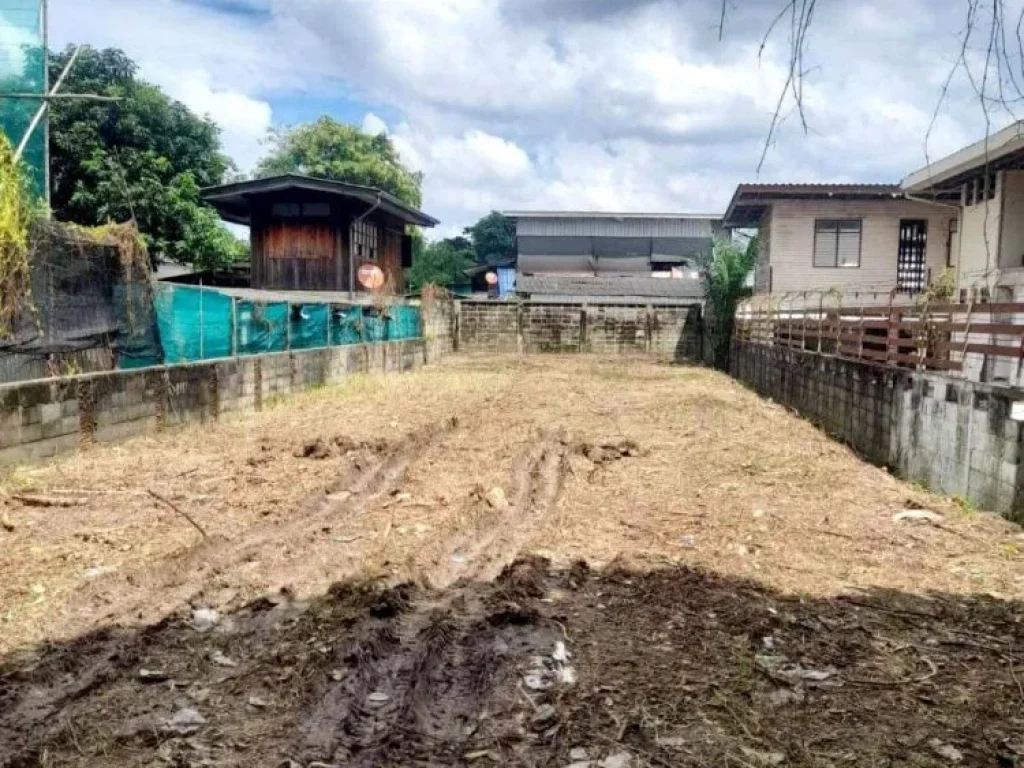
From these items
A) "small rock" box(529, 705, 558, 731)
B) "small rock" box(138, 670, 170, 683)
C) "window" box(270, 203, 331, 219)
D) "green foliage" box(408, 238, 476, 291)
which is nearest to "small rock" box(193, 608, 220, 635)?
"small rock" box(138, 670, 170, 683)

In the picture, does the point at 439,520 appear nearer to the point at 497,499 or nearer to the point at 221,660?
the point at 497,499

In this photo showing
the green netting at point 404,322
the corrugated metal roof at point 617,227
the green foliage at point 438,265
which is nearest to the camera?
the green netting at point 404,322

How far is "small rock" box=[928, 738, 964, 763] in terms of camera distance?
245 cm

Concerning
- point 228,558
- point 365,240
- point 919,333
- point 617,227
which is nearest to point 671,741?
point 228,558

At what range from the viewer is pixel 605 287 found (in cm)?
2878

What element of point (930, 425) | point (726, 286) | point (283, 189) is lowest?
point (930, 425)

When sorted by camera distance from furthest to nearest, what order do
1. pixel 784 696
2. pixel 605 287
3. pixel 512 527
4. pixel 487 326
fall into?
1. pixel 605 287
2. pixel 487 326
3. pixel 512 527
4. pixel 784 696

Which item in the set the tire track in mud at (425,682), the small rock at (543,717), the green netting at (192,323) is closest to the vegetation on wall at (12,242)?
the green netting at (192,323)

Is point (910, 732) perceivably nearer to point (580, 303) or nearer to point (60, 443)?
point (60, 443)

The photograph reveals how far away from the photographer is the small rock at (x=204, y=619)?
346 cm

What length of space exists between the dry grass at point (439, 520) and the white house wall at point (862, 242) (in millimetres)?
10100

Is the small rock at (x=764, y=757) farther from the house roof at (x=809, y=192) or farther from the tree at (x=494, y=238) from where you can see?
the tree at (x=494, y=238)

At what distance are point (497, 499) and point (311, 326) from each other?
832 cm

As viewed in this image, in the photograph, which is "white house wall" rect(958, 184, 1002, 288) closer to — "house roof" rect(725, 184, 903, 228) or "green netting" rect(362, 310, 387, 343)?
"house roof" rect(725, 184, 903, 228)
